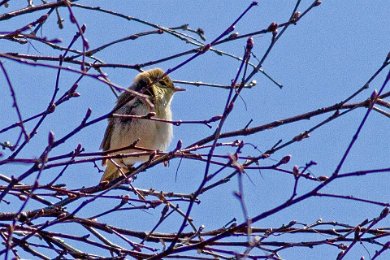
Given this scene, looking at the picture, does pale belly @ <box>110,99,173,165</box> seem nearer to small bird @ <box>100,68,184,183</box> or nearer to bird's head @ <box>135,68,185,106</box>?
small bird @ <box>100,68,184,183</box>

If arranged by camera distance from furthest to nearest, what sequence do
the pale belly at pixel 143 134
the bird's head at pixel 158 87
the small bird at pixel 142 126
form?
the bird's head at pixel 158 87 → the pale belly at pixel 143 134 → the small bird at pixel 142 126

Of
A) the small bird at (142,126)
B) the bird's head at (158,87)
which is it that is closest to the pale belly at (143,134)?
the small bird at (142,126)

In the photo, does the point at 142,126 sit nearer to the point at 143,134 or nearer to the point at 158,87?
the point at 143,134

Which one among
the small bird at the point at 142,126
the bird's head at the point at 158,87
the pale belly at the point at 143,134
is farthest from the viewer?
the bird's head at the point at 158,87

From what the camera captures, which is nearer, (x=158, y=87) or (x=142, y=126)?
(x=142, y=126)

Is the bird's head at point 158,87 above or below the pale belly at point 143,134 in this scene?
above

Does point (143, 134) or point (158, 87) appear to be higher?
point (158, 87)

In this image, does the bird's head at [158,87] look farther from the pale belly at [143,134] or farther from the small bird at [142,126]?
the pale belly at [143,134]

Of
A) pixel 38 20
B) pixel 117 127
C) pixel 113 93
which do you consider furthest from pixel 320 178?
pixel 117 127

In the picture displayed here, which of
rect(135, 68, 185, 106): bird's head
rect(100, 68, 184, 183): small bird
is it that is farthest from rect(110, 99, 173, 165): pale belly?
rect(135, 68, 185, 106): bird's head

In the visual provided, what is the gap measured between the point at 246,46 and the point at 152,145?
4406 mm

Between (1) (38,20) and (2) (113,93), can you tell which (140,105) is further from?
(1) (38,20)

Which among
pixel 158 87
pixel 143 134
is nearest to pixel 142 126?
pixel 143 134

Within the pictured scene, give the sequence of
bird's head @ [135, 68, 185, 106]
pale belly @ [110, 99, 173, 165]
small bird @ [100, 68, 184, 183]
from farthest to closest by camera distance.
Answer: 1. bird's head @ [135, 68, 185, 106]
2. pale belly @ [110, 99, 173, 165]
3. small bird @ [100, 68, 184, 183]
